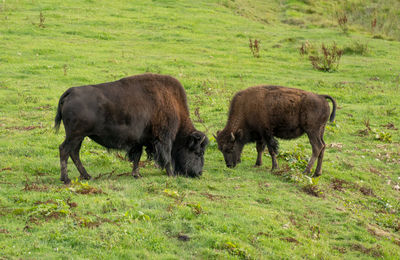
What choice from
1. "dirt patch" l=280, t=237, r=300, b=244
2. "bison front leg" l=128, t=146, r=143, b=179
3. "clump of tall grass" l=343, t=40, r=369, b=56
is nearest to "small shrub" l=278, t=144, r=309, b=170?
"bison front leg" l=128, t=146, r=143, b=179

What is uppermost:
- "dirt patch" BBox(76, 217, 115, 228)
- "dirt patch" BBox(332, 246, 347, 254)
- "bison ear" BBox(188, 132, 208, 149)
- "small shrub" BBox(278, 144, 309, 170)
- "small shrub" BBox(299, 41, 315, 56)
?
"small shrub" BBox(299, 41, 315, 56)

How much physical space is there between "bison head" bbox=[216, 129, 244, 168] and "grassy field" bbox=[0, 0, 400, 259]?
347 millimetres

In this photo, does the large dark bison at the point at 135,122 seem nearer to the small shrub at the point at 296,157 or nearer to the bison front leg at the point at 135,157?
the bison front leg at the point at 135,157

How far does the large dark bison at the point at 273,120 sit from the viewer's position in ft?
33.7

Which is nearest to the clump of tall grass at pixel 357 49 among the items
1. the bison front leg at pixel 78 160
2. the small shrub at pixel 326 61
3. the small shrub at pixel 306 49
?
the small shrub at pixel 306 49

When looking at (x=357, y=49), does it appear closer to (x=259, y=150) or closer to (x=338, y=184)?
(x=259, y=150)

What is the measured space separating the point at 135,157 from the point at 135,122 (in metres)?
0.79

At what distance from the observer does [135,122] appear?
888cm

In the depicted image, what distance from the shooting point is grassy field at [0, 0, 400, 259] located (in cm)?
638

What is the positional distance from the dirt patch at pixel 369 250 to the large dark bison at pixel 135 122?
11.5ft

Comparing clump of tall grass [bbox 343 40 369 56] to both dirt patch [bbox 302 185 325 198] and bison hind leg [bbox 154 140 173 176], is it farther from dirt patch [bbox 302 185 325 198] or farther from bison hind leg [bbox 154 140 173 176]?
bison hind leg [bbox 154 140 173 176]

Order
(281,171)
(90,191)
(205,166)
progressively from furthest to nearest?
1. (205,166)
2. (281,171)
3. (90,191)

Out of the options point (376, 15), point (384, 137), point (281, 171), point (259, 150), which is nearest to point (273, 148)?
point (259, 150)

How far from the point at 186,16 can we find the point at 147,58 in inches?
378
